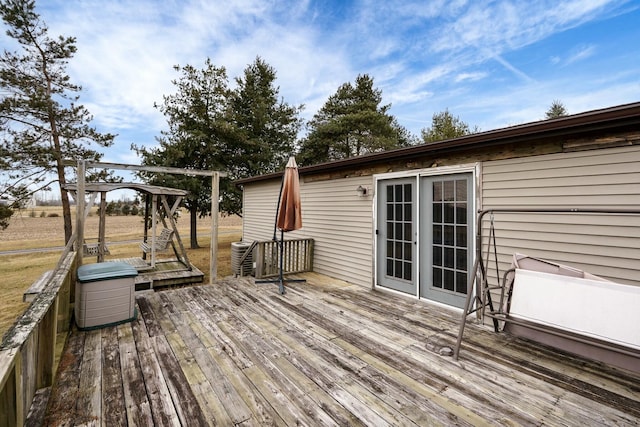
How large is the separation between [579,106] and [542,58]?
10.0 m

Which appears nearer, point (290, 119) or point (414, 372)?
point (414, 372)

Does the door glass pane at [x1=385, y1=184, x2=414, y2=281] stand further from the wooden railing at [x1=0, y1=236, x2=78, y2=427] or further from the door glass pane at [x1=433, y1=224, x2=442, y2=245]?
the wooden railing at [x1=0, y1=236, x2=78, y2=427]

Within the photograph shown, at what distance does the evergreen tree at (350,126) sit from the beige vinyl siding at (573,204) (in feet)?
37.9

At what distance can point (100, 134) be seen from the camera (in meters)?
9.74

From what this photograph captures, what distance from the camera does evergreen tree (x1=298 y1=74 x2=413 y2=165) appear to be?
47.2ft

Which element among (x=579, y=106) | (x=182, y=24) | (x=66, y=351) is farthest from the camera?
(x=579, y=106)

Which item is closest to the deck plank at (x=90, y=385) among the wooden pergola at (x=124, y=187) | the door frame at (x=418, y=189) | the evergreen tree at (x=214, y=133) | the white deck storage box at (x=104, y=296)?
the white deck storage box at (x=104, y=296)

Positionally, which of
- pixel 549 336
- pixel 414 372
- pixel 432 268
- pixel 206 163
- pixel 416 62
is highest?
pixel 416 62

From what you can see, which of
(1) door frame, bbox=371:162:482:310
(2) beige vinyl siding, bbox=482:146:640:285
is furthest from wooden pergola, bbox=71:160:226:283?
(2) beige vinyl siding, bbox=482:146:640:285

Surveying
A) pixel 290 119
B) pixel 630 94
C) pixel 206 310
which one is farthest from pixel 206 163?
pixel 630 94

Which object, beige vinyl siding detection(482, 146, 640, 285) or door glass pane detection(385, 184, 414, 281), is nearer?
beige vinyl siding detection(482, 146, 640, 285)

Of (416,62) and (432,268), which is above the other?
(416,62)

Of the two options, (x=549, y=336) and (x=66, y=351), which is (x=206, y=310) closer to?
(x=66, y=351)

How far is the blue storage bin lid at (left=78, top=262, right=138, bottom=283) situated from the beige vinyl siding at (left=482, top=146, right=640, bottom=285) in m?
4.50
